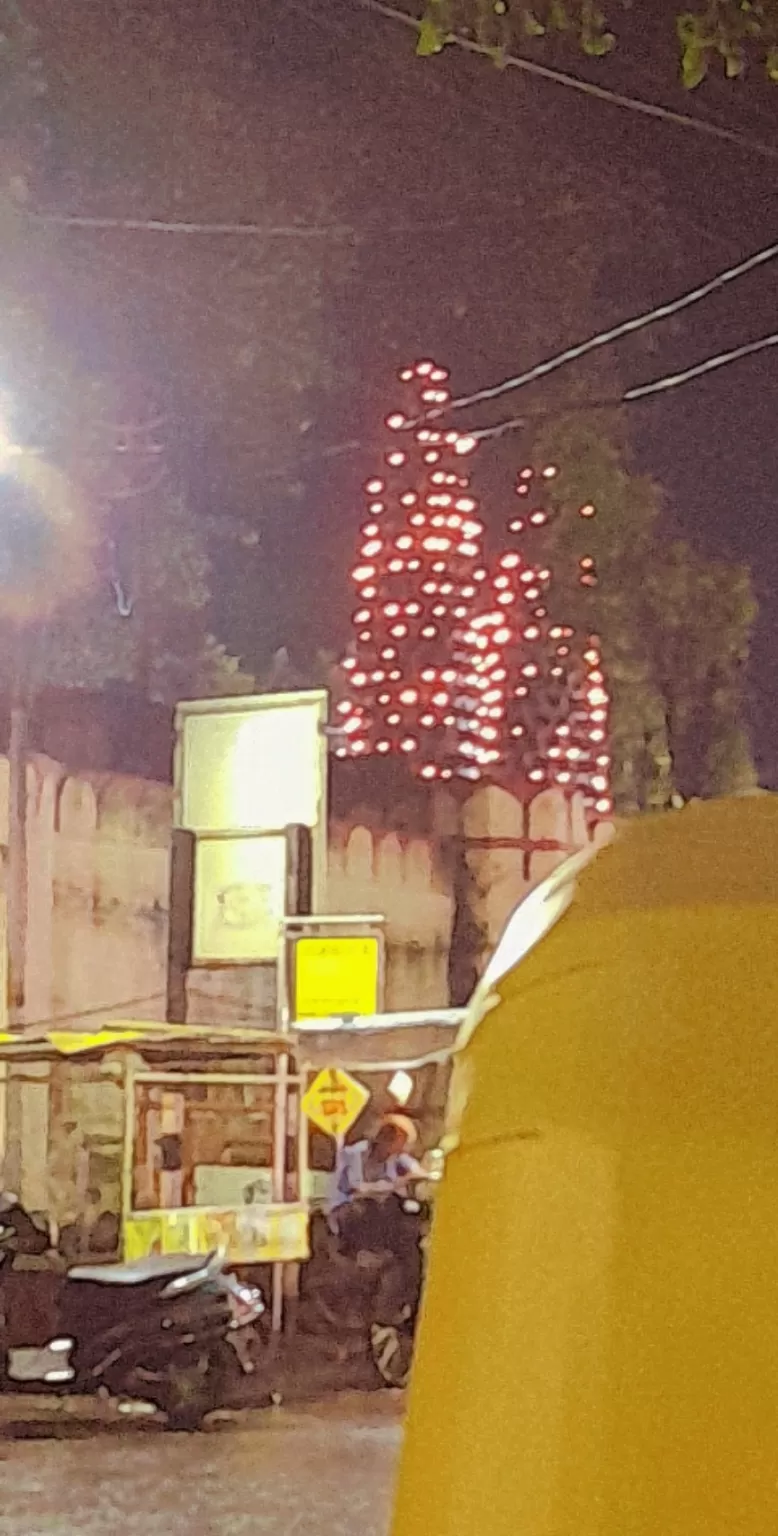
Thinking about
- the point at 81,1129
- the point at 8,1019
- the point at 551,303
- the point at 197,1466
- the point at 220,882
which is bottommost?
the point at 197,1466

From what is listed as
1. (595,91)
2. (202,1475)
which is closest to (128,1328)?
(202,1475)

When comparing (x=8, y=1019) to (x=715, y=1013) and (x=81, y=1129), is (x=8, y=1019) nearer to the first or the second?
(x=81, y=1129)

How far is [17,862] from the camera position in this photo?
6.83 feet

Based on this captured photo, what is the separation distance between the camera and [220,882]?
211 cm

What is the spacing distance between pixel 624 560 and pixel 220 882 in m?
Result: 0.66

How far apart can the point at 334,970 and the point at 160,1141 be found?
387mm

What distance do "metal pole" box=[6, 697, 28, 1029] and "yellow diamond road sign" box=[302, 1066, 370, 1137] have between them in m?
0.40

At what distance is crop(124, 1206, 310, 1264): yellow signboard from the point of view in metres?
2.11

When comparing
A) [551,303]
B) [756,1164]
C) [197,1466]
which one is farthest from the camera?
[551,303]

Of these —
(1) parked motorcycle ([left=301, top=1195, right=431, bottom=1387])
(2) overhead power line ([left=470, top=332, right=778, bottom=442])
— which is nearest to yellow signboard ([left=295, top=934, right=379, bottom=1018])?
(1) parked motorcycle ([left=301, top=1195, right=431, bottom=1387])

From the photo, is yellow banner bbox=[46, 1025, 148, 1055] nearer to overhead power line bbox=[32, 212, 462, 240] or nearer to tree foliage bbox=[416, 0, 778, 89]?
overhead power line bbox=[32, 212, 462, 240]

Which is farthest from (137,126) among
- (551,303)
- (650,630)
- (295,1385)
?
(295,1385)

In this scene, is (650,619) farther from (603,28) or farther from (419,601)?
(603,28)

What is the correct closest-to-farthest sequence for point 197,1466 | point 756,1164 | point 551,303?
point 756,1164 < point 197,1466 < point 551,303
